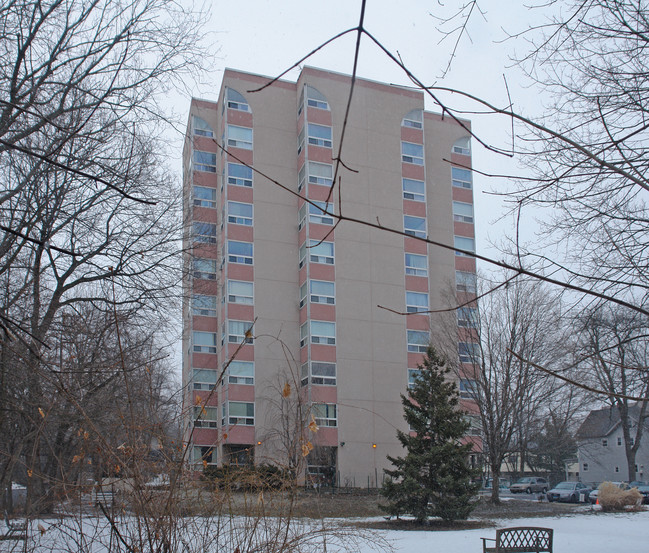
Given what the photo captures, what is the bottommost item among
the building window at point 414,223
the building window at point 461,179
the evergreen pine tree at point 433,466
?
the evergreen pine tree at point 433,466

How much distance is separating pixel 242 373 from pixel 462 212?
1729 centimetres

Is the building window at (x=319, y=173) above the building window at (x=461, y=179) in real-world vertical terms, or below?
below

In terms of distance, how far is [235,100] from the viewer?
40.7 metres

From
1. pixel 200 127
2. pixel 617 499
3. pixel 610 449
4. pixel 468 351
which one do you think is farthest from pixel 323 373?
pixel 610 449

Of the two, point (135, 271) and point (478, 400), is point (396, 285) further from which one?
point (135, 271)

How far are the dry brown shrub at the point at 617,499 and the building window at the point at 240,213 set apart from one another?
22.9m

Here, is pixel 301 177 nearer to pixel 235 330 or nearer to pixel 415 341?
pixel 235 330

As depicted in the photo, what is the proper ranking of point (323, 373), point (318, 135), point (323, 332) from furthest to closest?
point (318, 135) < point (323, 332) < point (323, 373)

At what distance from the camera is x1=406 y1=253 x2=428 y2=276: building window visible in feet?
136

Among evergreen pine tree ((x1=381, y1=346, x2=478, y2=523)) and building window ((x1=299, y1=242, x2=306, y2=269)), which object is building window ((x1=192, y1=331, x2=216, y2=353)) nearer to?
building window ((x1=299, y1=242, x2=306, y2=269))

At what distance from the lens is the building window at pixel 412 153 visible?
140 ft

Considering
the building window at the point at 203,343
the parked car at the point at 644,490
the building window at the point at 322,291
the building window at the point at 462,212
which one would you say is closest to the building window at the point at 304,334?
the building window at the point at 322,291

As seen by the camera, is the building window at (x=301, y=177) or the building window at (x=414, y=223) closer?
the building window at (x=301, y=177)

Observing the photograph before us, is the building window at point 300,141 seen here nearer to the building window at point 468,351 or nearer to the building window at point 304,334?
the building window at point 304,334
